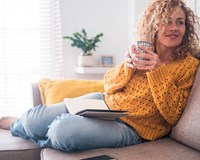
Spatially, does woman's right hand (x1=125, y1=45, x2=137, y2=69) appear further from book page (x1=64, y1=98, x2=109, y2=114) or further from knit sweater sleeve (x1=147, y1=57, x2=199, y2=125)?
book page (x1=64, y1=98, x2=109, y2=114)

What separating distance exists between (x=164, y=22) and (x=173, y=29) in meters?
0.06

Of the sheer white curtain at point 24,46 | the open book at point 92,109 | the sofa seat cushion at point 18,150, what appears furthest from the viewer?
the sheer white curtain at point 24,46

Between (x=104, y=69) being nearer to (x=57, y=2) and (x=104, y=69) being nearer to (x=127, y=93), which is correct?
(x=57, y=2)

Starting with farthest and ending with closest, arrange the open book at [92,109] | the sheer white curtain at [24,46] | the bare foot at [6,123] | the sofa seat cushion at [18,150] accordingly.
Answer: the sheer white curtain at [24,46], the bare foot at [6,123], the sofa seat cushion at [18,150], the open book at [92,109]

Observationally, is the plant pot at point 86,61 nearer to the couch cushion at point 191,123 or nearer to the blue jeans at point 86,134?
the blue jeans at point 86,134

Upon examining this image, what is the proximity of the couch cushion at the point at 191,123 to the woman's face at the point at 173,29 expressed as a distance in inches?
8.3

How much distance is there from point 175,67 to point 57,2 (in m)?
1.72

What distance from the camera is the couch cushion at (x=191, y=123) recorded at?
1.26 m

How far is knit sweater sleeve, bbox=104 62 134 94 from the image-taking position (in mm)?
1535

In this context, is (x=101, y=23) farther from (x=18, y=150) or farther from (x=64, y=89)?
(x=18, y=150)

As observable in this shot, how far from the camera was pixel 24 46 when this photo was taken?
284cm

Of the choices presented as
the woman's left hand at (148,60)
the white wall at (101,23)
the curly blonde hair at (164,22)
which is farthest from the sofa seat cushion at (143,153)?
the white wall at (101,23)

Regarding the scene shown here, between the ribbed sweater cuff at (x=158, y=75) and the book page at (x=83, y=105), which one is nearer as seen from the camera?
the ribbed sweater cuff at (x=158, y=75)

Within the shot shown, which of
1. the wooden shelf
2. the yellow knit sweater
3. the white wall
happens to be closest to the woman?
the yellow knit sweater
